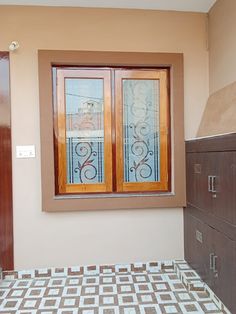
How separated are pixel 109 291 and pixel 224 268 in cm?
105

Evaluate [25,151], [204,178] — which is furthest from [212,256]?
[25,151]

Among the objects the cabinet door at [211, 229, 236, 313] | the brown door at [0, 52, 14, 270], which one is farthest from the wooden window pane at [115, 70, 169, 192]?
the brown door at [0, 52, 14, 270]

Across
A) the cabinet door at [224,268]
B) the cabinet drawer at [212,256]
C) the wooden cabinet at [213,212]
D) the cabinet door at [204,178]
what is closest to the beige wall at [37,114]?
the cabinet drawer at [212,256]

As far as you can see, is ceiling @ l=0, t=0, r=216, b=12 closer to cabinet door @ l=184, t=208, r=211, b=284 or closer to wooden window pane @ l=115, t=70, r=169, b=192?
wooden window pane @ l=115, t=70, r=169, b=192

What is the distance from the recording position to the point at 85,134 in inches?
121

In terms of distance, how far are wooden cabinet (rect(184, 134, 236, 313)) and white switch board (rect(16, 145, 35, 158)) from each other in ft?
5.05

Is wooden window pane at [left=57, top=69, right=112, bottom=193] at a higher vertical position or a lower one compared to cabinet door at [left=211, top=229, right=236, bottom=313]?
higher

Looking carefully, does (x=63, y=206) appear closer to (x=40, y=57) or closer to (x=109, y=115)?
(x=109, y=115)

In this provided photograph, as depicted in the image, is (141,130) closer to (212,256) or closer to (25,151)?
(25,151)

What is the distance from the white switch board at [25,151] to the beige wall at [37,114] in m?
0.04

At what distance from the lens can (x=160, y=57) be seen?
3.06 m

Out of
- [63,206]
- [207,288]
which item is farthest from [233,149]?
[63,206]

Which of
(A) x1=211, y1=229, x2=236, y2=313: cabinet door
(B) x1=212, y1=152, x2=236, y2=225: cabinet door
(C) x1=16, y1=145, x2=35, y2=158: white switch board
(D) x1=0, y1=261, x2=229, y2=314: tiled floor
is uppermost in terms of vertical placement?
(C) x1=16, y1=145, x2=35, y2=158: white switch board

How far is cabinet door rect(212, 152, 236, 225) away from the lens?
204 centimetres
